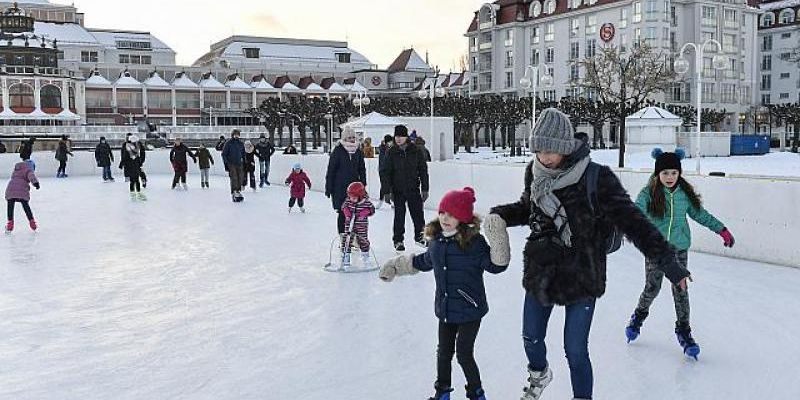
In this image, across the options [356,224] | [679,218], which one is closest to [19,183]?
[356,224]

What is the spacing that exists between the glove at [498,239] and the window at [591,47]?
51404 millimetres

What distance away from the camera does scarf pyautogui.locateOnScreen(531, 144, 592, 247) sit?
2955 millimetres

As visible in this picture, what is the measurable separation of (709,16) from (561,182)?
54467mm

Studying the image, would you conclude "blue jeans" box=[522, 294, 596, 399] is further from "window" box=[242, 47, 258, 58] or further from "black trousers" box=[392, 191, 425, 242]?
"window" box=[242, 47, 258, 58]

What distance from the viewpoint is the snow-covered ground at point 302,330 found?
3873 mm

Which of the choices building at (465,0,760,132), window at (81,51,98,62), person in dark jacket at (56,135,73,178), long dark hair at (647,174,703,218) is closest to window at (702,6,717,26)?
building at (465,0,760,132)

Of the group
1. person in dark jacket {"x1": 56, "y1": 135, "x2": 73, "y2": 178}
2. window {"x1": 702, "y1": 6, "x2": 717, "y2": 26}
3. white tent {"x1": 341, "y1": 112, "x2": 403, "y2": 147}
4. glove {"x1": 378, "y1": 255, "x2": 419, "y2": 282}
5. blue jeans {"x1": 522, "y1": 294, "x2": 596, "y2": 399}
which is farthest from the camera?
window {"x1": 702, "y1": 6, "x2": 717, "y2": 26}

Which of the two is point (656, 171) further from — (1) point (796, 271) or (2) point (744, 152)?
(2) point (744, 152)

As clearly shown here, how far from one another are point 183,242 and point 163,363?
531 cm

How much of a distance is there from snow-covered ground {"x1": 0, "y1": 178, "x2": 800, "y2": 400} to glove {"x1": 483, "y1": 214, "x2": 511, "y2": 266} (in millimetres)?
880

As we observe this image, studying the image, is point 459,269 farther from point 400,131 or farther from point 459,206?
point 400,131

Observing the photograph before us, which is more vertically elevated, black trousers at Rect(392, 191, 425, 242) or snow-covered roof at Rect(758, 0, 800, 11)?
snow-covered roof at Rect(758, 0, 800, 11)

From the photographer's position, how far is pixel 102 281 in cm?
687

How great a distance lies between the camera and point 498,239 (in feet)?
10.5
